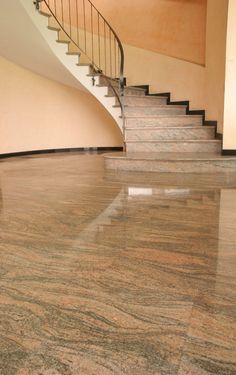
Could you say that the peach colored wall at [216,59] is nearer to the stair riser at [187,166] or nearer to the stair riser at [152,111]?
the stair riser at [152,111]

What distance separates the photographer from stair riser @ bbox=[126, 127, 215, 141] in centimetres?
402

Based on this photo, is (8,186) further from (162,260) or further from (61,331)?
(61,331)

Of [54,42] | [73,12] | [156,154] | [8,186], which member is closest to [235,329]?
[8,186]

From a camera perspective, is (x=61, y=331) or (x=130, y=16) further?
(x=130, y=16)

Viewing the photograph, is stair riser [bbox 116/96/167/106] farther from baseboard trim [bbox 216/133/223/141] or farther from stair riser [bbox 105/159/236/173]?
stair riser [bbox 105/159/236/173]

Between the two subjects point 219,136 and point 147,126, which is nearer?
point 219,136

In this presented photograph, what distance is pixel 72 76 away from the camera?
4805 millimetres

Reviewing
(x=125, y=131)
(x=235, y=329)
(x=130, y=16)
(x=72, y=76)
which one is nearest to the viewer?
(x=235, y=329)

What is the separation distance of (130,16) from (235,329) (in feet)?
20.0

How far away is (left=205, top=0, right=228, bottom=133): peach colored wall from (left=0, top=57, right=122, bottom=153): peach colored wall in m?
2.53

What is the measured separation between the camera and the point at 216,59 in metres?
4.02

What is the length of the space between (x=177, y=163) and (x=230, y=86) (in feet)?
3.76

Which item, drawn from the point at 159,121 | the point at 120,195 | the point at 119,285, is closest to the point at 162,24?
the point at 159,121

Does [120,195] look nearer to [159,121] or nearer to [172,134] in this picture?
[172,134]
